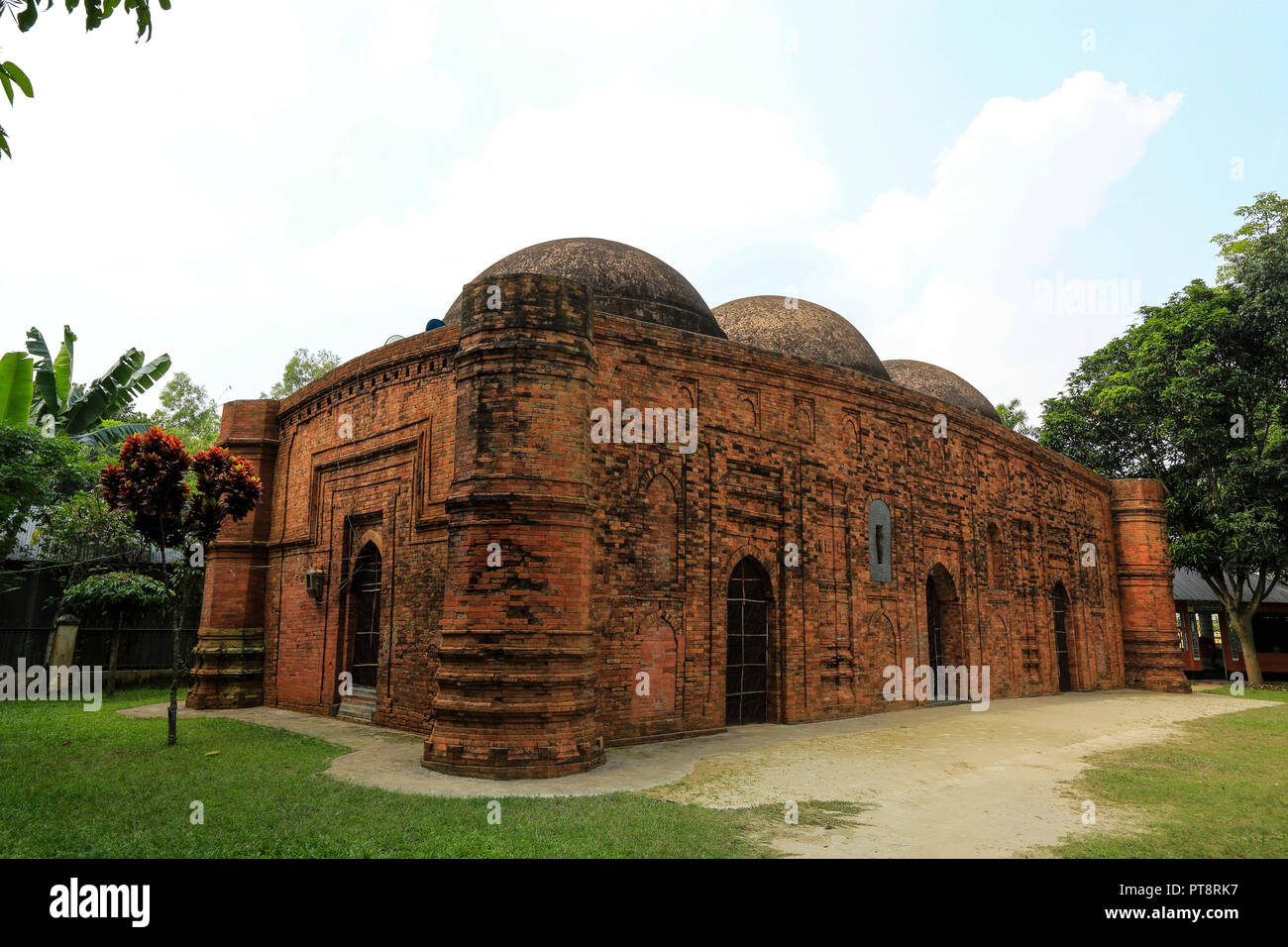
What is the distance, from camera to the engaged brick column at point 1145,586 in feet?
69.3

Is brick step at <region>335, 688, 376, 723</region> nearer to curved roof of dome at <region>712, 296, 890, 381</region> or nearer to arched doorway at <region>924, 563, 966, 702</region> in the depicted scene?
curved roof of dome at <region>712, 296, 890, 381</region>

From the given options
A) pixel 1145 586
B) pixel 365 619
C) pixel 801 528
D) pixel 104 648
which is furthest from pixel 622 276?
pixel 1145 586

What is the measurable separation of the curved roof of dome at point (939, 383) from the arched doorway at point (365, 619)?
13.5 m

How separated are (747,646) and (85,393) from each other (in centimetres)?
1243

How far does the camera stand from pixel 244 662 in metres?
13.2

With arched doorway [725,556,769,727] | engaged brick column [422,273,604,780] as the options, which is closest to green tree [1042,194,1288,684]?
arched doorway [725,556,769,727]

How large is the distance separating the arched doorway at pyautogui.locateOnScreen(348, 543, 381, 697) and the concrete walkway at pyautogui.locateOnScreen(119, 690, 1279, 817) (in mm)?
755

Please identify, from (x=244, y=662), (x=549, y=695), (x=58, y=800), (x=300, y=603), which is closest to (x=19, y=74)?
(x=58, y=800)

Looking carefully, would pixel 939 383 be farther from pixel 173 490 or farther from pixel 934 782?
pixel 173 490

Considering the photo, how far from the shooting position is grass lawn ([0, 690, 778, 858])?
4977 mm

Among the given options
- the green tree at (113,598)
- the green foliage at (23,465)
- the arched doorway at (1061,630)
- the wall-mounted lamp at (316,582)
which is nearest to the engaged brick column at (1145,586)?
the arched doorway at (1061,630)

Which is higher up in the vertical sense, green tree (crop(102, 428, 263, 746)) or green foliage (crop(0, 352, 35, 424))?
green foliage (crop(0, 352, 35, 424))

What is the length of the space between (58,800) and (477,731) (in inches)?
134
